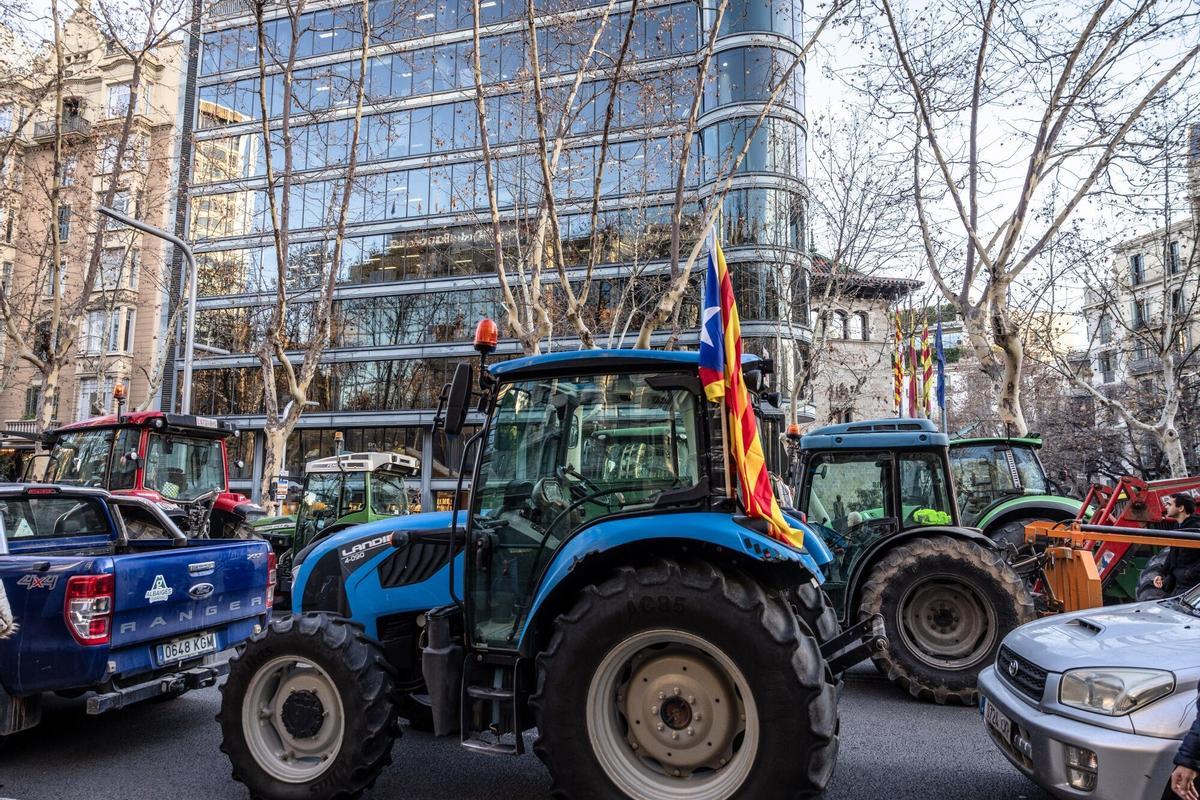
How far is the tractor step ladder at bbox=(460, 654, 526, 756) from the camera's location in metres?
3.75

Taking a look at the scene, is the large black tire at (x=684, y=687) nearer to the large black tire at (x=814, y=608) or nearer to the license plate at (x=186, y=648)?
the large black tire at (x=814, y=608)

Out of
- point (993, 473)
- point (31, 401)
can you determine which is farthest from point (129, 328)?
point (993, 473)

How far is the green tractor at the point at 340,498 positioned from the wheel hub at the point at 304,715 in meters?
9.01

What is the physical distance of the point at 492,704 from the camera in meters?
3.95

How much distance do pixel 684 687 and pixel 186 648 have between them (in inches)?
146

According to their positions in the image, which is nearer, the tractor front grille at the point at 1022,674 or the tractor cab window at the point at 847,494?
the tractor front grille at the point at 1022,674

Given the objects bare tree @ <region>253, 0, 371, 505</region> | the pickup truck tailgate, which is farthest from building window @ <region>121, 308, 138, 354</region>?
the pickup truck tailgate

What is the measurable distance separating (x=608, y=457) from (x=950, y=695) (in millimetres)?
4289

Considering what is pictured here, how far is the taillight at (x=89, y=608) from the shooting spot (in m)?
4.52

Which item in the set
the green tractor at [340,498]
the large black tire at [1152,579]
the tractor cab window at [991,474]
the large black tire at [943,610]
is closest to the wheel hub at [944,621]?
the large black tire at [943,610]

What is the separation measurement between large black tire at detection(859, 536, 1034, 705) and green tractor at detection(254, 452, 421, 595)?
30.1ft

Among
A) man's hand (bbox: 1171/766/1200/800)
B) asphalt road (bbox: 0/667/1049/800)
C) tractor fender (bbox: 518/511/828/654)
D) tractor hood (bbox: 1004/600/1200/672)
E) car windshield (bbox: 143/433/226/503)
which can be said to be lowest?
asphalt road (bbox: 0/667/1049/800)

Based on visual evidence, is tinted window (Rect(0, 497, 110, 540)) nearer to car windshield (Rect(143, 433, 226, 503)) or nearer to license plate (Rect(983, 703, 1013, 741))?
car windshield (Rect(143, 433, 226, 503))

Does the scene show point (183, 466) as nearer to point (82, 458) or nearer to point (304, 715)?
point (82, 458)
